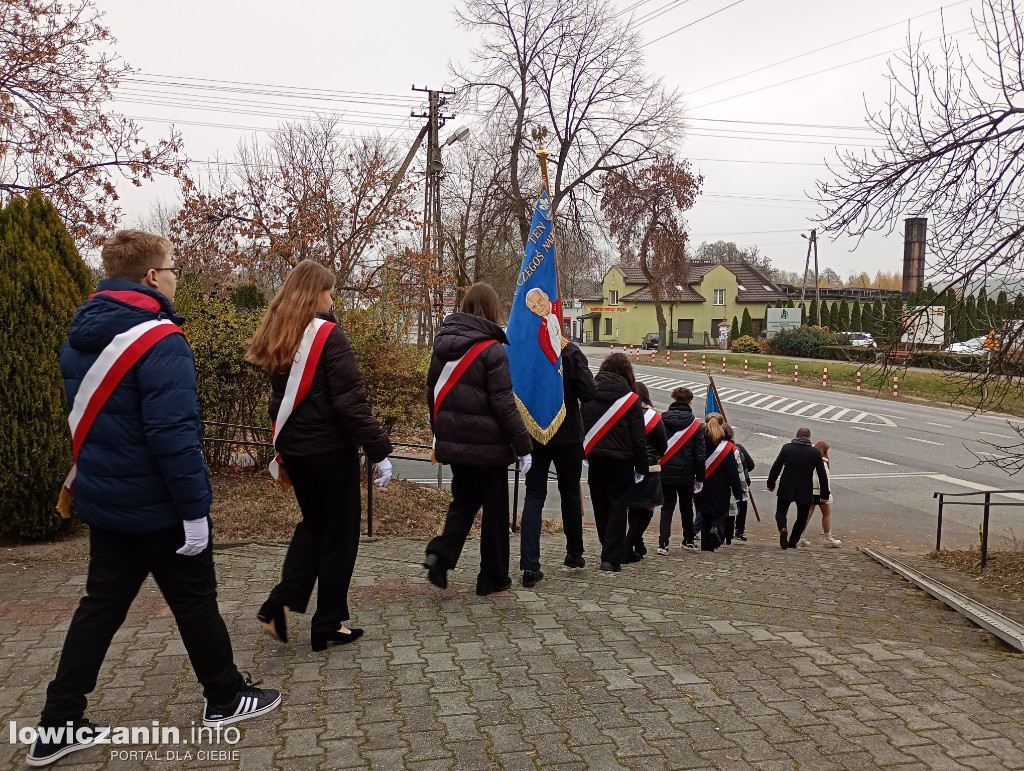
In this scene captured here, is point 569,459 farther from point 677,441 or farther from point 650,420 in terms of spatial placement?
point 677,441

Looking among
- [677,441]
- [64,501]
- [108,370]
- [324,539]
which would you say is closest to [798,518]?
[677,441]

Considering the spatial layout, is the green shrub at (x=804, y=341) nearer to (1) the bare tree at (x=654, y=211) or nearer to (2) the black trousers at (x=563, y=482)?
(1) the bare tree at (x=654, y=211)

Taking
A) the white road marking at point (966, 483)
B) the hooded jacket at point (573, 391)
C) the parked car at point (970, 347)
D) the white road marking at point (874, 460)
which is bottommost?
the white road marking at point (966, 483)

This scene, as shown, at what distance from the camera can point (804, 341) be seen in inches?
1948

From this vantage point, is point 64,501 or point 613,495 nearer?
point 64,501

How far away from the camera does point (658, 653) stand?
4.20m

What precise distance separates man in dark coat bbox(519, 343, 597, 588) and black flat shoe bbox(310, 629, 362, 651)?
1558 mm

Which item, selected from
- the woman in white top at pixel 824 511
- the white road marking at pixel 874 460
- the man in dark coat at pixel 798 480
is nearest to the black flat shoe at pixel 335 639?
the man in dark coat at pixel 798 480

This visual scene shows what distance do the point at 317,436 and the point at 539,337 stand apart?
8.69 feet

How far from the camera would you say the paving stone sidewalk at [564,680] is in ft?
10.4

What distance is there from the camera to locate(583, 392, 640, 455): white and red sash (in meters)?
6.27

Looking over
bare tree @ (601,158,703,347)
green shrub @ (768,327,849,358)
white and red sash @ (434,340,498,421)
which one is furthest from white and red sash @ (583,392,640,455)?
green shrub @ (768,327,849,358)

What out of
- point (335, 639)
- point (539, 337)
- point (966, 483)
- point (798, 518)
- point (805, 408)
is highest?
point (539, 337)

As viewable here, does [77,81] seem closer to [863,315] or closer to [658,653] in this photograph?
[863,315]
